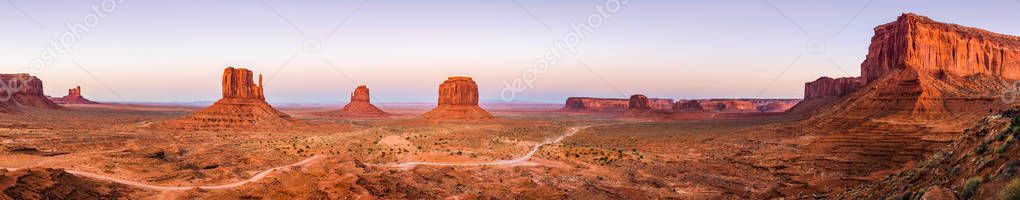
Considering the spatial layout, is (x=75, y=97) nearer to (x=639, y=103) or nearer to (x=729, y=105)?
(x=639, y=103)

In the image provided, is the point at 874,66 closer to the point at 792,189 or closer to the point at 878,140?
the point at 878,140

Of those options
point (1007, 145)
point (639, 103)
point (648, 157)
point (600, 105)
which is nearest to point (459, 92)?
point (639, 103)

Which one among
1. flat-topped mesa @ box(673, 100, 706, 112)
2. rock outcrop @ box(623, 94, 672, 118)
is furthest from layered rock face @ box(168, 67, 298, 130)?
flat-topped mesa @ box(673, 100, 706, 112)

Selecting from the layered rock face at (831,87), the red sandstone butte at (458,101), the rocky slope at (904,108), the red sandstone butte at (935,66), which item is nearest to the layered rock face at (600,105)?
the layered rock face at (831,87)

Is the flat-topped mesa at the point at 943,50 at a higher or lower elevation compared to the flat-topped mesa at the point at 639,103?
higher

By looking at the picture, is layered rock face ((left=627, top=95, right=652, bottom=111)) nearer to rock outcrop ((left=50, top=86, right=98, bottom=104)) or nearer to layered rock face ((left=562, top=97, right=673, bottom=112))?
layered rock face ((left=562, top=97, right=673, bottom=112))

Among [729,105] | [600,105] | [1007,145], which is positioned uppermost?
[1007,145]

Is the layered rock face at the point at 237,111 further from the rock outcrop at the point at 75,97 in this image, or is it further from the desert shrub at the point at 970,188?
the rock outcrop at the point at 75,97
